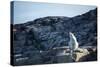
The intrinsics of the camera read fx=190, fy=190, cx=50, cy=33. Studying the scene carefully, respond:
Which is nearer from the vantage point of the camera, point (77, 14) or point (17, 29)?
point (17, 29)

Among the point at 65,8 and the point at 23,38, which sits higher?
the point at 65,8

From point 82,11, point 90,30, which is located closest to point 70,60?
point 90,30

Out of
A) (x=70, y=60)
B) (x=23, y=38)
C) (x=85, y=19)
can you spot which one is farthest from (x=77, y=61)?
(x=23, y=38)

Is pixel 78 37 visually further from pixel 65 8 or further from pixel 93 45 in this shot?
pixel 65 8
